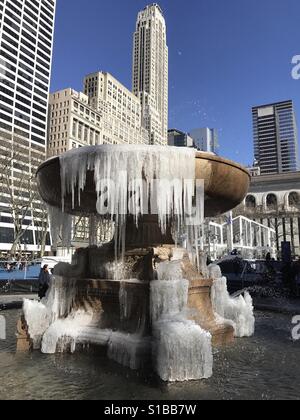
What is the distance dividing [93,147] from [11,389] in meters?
3.41

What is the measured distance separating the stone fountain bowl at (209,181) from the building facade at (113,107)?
98.1 metres

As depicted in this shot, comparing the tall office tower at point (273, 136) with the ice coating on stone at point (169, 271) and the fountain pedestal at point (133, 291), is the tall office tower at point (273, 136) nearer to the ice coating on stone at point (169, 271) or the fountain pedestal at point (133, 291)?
the fountain pedestal at point (133, 291)

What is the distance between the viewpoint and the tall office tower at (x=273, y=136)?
137m

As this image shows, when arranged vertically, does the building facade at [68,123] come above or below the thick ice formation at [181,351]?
above

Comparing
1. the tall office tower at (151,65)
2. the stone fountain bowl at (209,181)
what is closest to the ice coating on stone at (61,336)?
the stone fountain bowl at (209,181)

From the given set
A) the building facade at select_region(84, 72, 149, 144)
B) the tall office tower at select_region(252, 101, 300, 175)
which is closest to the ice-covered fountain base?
the building facade at select_region(84, 72, 149, 144)

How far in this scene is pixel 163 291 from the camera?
4828 mm

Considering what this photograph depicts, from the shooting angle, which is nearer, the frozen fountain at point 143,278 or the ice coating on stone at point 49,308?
the frozen fountain at point 143,278

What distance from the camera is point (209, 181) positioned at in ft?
19.0

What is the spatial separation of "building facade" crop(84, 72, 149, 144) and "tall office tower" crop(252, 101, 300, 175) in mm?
52005

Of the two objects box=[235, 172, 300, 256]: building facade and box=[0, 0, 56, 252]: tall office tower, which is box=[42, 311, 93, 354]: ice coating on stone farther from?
box=[0, 0, 56, 252]: tall office tower

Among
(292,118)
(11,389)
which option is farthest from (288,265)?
(292,118)
